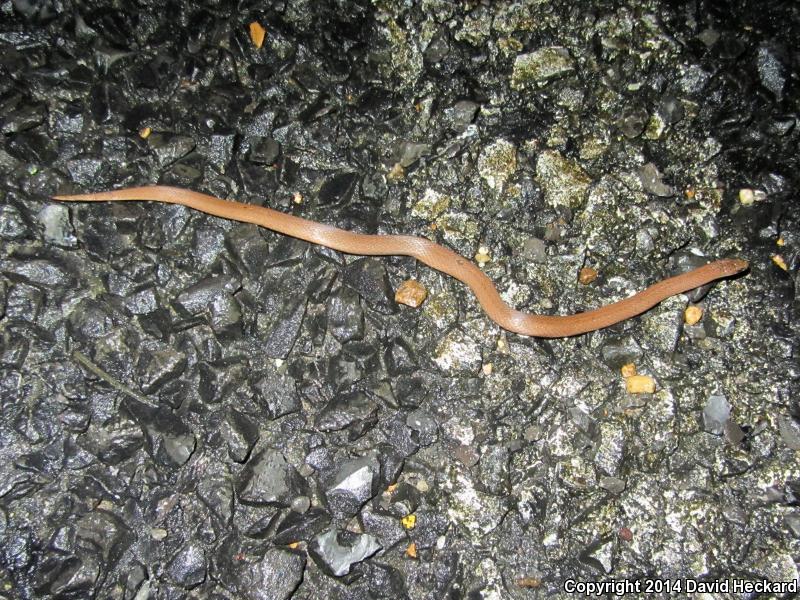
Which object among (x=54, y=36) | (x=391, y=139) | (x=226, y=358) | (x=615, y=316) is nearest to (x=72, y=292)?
(x=226, y=358)

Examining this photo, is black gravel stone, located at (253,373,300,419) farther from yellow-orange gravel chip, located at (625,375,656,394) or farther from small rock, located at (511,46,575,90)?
small rock, located at (511,46,575,90)

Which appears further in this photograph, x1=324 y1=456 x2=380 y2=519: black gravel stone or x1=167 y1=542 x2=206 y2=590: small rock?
x1=324 y1=456 x2=380 y2=519: black gravel stone

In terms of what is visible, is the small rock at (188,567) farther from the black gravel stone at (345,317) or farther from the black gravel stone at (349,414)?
the black gravel stone at (345,317)

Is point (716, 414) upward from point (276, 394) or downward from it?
upward

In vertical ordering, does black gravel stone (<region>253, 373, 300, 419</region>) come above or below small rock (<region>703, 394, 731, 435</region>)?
below

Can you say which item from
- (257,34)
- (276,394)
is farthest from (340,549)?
(257,34)

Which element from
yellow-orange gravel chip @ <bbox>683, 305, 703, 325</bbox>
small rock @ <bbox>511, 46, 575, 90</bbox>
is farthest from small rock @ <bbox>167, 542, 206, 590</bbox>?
small rock @ <bbox>511, 46, 575, 90</bbox>

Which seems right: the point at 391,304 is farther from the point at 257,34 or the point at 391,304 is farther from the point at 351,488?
the point at 257,34

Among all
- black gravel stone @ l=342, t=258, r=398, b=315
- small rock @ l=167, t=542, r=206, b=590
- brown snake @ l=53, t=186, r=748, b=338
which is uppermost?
brown snake @ l=53, t=186, r=748, b=338

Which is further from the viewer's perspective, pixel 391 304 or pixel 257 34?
pixel 257 34
